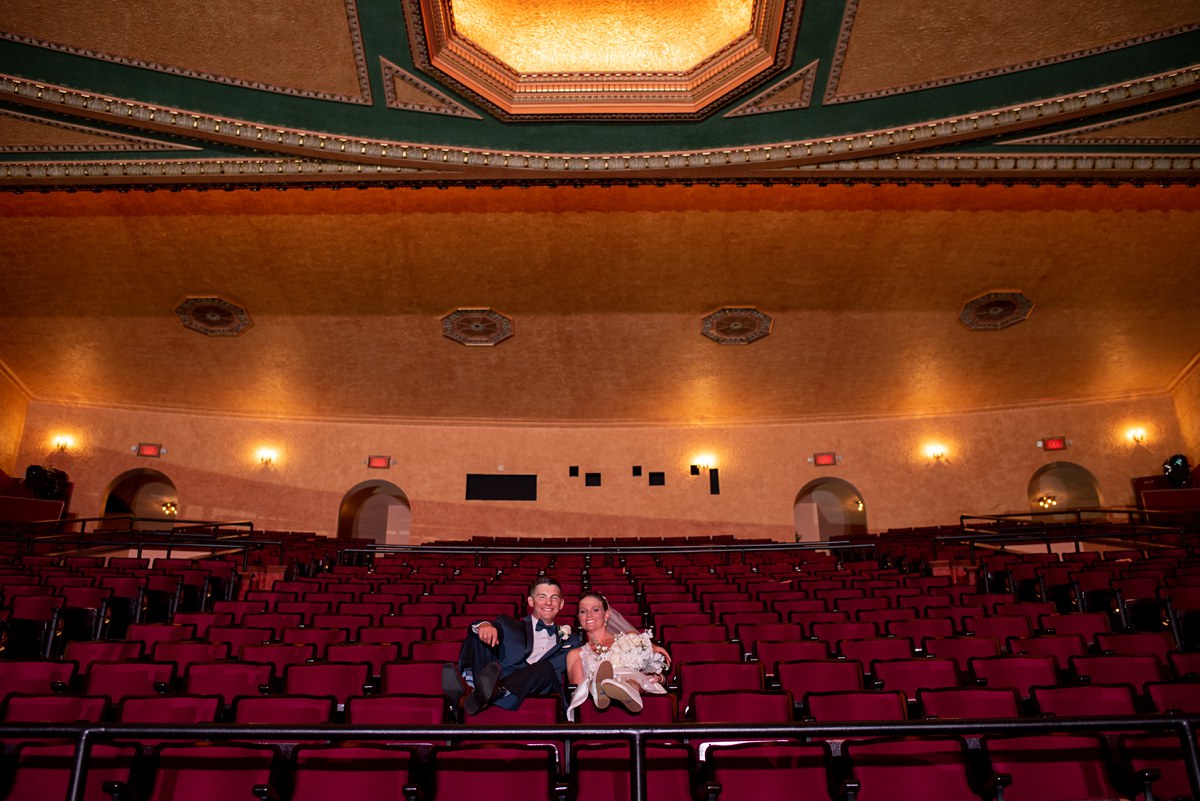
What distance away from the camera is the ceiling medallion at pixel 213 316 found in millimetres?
13773

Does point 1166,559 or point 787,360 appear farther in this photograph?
point 787,360

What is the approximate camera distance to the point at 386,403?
17.5 metres

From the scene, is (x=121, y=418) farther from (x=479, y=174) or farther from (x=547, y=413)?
(x=479, y=174)

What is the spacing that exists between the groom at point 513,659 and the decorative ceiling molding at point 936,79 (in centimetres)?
826

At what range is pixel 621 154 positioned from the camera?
10438mm

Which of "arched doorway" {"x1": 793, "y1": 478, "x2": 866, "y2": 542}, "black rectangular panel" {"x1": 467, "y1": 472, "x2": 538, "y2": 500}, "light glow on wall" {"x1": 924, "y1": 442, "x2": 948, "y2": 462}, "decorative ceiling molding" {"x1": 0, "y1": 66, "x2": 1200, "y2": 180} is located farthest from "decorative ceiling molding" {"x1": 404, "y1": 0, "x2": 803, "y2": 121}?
"arched doorway" {"x1": 793, "y1": 478, "x2": 866, "y2": 542}

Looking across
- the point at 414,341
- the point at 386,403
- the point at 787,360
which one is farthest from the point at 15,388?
the point at 787,360

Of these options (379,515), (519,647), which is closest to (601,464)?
(379,515)

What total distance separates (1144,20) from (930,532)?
9.32m

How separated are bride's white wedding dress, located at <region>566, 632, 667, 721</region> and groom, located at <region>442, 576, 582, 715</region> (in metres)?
0.18

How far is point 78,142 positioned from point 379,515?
11.8m

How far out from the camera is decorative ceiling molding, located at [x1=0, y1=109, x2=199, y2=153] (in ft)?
31.6

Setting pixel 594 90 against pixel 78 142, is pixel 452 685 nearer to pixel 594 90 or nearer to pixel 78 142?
pixel 594 90

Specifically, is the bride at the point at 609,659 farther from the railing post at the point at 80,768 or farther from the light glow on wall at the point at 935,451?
the light glow on wall at the point at 935,451
